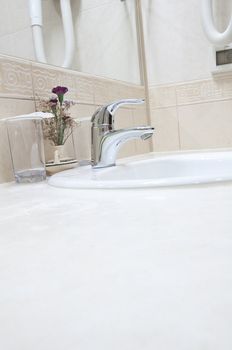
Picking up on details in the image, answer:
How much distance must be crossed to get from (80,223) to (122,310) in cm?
18

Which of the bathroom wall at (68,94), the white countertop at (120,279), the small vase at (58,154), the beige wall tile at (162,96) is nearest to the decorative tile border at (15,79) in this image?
the bathroom wall at (68,94)

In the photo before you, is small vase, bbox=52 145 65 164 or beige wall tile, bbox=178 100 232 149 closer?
small vase, bbox=52 145 65 164

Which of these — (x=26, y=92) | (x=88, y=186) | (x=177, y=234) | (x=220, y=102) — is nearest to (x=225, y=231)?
(x=177, y=234)

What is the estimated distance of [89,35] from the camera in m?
1.13

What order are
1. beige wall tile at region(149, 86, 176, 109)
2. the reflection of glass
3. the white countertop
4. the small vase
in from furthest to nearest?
beige wall tile at region(149, 86, 176, 109) → the small vase → the reflection of glass → the white countertop

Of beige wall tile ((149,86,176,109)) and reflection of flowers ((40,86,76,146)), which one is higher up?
beige wall tile ((149,86,176,109))

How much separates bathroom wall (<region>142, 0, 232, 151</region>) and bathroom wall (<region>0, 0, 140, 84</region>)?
0.09 metres

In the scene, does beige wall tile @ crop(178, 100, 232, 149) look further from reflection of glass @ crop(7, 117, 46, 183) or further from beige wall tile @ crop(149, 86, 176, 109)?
reflection of glass @ crop(7, 117, 46, 183)

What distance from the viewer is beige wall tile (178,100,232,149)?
1.28 m

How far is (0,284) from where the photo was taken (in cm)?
21

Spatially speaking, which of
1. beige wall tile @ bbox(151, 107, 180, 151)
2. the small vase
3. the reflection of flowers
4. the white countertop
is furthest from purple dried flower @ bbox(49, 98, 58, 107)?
beige wall tile @ bbox(151, 107, 180, 151)

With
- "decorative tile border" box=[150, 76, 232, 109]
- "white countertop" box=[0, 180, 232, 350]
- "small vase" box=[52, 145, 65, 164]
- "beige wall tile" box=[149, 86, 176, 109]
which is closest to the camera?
"white countertop" box=[0, 180, 232, 350]

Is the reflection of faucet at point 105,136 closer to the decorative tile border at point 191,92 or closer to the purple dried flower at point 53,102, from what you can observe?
the purple dried flower at point 53,102

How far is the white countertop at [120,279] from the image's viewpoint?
15cm
